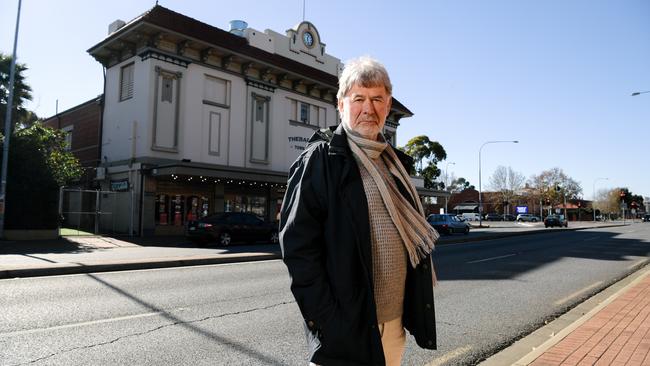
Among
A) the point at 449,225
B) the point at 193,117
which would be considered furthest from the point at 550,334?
the point at 449,225

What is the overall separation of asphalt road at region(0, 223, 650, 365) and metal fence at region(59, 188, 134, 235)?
12.1m

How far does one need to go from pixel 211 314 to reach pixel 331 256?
4.86 m

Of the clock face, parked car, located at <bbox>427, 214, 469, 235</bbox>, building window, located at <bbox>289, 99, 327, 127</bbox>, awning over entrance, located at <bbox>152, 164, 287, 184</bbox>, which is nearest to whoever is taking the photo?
awning over entrance, located at <bbox>152, 164, 287, 184</bbox>

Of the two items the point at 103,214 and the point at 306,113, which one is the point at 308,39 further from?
the point at 103,214

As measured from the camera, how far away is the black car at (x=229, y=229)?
17.8 meters

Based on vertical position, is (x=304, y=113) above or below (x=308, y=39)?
below

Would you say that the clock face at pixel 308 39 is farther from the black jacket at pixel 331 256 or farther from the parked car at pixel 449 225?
the black jacket at pixel 331 256

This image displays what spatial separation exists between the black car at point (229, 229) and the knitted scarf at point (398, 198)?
16.1m

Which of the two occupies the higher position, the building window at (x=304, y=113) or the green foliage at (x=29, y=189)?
the building window at (x=304, y=113)

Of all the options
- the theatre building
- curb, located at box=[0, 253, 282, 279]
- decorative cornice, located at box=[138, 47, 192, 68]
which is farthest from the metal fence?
curb, located at box=[0, 253, 282, 279]

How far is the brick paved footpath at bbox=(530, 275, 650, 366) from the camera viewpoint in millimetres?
4230

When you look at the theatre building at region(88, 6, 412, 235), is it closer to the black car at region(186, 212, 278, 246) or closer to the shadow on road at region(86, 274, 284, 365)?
the black car at region(186, 212, 278, 246)

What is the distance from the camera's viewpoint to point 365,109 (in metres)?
2.26

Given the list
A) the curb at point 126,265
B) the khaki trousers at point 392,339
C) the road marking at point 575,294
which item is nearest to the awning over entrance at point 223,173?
the curb at point 126,265
